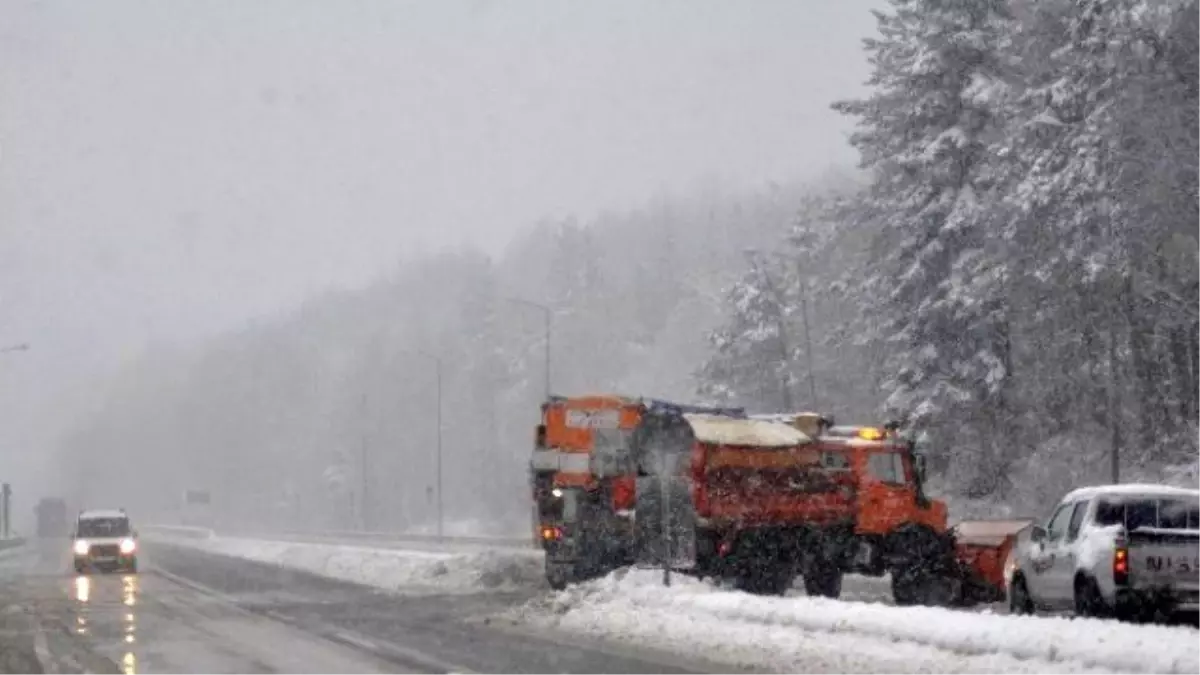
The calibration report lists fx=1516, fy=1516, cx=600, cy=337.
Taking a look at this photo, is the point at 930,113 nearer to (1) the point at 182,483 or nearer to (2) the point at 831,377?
(2) the point at 831,377

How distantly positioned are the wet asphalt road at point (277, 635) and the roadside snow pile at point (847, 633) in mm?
811

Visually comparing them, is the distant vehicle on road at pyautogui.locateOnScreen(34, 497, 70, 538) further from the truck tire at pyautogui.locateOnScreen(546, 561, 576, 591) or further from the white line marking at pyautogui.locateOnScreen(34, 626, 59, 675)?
the white line marking at pyautogui.locateOnScreen(34, 626, 59, 675)

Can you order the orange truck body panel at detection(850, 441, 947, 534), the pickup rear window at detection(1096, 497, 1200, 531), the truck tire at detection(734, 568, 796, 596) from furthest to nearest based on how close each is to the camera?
the truck tire at detection(734, 568, 796, 596) < the orange truck body panel at detection(850, 441, 947, 534) < the pickup rear window at detection(1096, 497, 1200, 531)

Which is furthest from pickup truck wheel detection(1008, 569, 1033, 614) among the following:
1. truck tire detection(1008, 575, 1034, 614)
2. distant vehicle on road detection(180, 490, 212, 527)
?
distant vehicle on road detection(180, 490, 212, 527)

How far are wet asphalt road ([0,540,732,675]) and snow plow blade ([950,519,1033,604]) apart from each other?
22.1 ft

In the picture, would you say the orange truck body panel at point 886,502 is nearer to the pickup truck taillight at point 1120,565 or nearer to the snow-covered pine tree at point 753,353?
the pickup truck taillight at point 1120,565

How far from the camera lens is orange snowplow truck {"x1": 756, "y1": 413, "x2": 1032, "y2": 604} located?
74.4ft

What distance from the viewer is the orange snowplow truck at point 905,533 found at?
893 inches

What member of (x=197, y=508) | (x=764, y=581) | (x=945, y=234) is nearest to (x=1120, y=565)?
(x=764, y=581)

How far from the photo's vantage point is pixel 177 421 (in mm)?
190250

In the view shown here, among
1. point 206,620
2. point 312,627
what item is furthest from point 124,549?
point 312,627

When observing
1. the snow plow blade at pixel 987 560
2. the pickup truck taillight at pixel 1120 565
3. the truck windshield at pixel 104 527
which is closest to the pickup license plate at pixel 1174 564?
the pickup truck taillight at pixel 1120 565

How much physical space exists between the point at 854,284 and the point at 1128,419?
11.8m

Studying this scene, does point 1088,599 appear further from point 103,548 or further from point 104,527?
point 104,527
